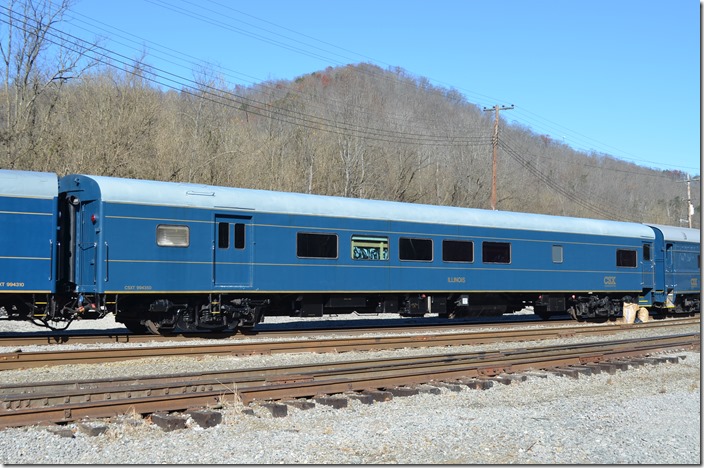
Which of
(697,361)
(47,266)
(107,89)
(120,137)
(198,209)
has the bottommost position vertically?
(697,361)

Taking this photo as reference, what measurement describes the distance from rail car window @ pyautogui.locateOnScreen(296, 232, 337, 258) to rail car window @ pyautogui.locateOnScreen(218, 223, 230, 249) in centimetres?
190

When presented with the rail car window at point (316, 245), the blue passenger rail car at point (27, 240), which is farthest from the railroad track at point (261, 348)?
the rail car window at point (316, 245)

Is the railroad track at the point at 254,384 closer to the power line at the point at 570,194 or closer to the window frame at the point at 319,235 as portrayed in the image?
the window frame at the point at 319,235

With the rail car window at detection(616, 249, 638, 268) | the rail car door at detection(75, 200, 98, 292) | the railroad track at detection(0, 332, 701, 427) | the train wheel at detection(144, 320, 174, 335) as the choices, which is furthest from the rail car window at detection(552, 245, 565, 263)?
the rail car door at detection(75, 200, 98, 292)

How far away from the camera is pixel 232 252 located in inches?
683

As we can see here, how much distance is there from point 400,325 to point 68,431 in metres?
14.5

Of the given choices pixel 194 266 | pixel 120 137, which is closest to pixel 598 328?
pixel 194 266

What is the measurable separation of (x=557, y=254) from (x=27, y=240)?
1644cm

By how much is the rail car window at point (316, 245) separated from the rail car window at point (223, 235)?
1.90 m

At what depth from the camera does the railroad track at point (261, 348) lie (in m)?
12.8

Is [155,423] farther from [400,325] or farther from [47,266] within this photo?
[400,325]

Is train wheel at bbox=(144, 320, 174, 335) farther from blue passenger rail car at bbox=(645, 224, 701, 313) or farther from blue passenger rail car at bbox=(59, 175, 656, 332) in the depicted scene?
blue passenger rail car at bbox=(645, 224, 701, 313)

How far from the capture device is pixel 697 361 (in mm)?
16250

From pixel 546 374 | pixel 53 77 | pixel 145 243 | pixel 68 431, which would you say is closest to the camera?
pixel 68 431
